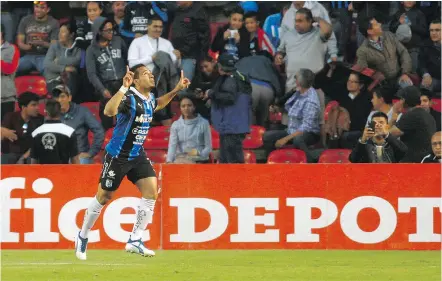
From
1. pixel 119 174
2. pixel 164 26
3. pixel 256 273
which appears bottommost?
pixel 256 273

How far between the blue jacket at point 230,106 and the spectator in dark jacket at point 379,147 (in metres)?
2.22

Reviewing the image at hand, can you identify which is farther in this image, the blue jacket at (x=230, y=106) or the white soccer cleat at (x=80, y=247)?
the blue jacket at (x=230, y=106)

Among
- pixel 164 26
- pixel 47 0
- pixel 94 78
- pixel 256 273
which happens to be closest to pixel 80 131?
pixel 94 78

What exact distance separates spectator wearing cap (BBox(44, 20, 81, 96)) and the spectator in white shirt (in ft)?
4.42

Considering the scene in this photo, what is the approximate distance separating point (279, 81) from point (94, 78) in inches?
124

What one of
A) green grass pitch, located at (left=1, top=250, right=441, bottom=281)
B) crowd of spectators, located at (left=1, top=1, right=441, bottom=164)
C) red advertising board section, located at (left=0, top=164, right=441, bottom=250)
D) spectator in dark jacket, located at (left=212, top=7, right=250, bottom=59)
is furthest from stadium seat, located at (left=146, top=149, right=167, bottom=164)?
green grass pitch, located at (left=1, top=250, right=441, bottom=281)

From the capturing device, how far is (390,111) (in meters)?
18.2

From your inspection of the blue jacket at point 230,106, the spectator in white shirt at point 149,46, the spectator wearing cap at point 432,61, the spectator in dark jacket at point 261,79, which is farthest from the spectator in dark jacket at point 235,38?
the spectator wearing cap at point 432,61

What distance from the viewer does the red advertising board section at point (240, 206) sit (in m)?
16.0

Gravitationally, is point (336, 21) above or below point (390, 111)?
above

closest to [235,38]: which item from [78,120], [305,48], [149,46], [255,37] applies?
[255,37]

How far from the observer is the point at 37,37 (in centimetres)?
2106

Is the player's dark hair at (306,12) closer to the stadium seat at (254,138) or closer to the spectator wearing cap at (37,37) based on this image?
the stadium seat at (254,138)

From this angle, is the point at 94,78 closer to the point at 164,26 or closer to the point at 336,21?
the point at 164,26
